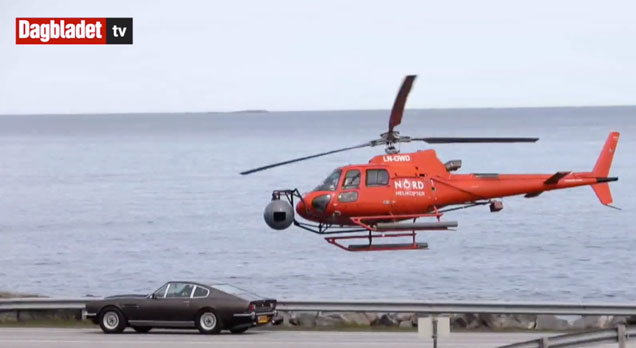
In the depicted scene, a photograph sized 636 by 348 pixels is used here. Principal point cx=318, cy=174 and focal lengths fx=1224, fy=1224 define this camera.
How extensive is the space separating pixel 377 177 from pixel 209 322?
17.8 ft

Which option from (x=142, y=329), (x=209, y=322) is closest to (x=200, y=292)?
(x=209, y=322)

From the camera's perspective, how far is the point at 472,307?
29.8 metres

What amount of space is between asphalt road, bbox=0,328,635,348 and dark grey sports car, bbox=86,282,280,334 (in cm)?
31

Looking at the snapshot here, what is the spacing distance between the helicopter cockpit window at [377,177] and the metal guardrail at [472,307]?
404cm

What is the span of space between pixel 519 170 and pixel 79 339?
99660 millimetres

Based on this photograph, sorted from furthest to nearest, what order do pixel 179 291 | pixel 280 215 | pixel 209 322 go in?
pixel 179 291 < pixel 209 322 < pixel 280 215

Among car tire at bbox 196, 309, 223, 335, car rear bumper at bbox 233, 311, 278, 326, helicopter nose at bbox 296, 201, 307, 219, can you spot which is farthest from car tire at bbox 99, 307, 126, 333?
helicopter nose at bbox 296, 201, 307, 219

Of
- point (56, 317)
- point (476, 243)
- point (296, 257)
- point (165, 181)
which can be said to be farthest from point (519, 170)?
point (56, 317)

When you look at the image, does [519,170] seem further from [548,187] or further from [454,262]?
[548,187]

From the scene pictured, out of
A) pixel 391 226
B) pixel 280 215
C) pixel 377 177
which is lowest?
pixel 391 226

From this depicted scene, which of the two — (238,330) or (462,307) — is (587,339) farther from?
(238,330)

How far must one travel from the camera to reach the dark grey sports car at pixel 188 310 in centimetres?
2827

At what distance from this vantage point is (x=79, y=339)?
1088 inches

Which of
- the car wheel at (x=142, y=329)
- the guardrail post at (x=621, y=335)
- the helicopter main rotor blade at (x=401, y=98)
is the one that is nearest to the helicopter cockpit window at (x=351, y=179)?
the helicopter main rotor blade at (x=401, y=98)
